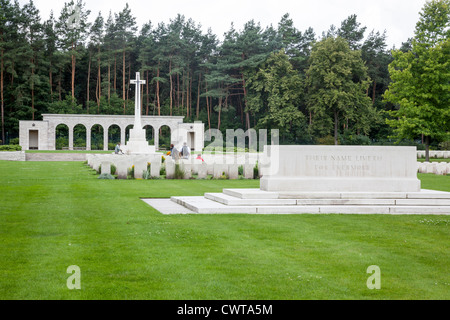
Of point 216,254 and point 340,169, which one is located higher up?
point 340,169

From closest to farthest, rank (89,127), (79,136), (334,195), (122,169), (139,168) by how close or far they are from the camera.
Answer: (334,195) < (122,169) < (139,168) < (89,127) < (79,136)

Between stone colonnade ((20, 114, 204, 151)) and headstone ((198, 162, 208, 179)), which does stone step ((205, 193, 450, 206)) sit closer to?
headstone ((198, 162, 208, 179))

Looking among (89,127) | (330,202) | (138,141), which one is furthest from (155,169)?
(89,127)

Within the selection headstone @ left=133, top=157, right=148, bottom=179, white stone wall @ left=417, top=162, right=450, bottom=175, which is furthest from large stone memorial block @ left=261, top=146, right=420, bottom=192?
white stone wall @ left=417, top=162, right=450, bottom=175

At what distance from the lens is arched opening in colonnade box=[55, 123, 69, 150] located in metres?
54.2

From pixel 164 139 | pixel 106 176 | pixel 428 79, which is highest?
pixel 428 79

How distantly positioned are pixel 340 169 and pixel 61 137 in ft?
163

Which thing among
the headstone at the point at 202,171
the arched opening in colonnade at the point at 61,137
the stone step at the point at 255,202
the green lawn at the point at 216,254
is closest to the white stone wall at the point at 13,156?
the arched opening in colonnade at the point at 61,137

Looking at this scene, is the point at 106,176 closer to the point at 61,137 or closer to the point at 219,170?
the point at 219,170

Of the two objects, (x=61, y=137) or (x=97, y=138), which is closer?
(x=61, y=137)

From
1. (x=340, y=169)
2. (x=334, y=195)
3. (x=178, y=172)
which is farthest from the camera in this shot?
(x=178, y=172)

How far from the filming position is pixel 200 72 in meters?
67.4
